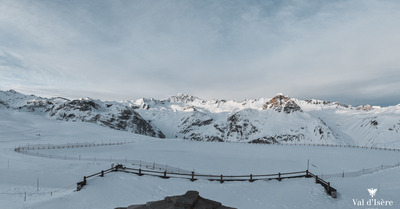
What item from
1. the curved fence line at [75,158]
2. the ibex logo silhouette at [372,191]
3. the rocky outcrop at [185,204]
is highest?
the rocky outcrop at [185,204]

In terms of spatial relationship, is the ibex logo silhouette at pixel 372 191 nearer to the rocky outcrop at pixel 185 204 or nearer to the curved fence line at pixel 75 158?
the rocky outcrop at pixel 185 204

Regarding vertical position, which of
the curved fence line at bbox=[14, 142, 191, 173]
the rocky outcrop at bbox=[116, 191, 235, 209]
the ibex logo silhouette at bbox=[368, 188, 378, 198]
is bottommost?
the curved fence line at bbox=[14, 142, 191, 173]

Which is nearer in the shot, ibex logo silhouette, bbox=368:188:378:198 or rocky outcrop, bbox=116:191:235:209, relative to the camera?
rocky outcrop, bbox=116:191:235:209

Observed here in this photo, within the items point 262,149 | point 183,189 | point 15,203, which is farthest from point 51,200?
point 262,149

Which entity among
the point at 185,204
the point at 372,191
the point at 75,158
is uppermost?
the point at 185,204

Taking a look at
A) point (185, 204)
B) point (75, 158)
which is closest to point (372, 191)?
point (185, 204)

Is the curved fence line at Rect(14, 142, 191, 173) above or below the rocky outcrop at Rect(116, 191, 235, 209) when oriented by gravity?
below

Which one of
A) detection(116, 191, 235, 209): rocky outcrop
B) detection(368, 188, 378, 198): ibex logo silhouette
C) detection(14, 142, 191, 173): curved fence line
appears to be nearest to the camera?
detection(116, 191, 235, 209): rocky outcrop

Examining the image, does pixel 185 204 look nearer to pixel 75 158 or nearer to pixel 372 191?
pixel 372 191

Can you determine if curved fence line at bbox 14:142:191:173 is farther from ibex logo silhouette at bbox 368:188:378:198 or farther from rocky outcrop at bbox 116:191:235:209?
rocky outcrop at bbox 116:191:235:209

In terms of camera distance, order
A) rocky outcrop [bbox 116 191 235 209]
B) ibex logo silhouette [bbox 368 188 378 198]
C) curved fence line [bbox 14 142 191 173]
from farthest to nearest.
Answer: curved fence line [bbox 14 142 191 173] < ibex logo silhouette [bbox 368 188 378 198] < rocky outcrop [bbox 116 191 235 209]

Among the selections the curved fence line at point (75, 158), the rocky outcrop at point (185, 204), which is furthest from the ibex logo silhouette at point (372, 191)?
the curved fence line at point (75, 158)

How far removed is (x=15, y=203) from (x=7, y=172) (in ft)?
62.0

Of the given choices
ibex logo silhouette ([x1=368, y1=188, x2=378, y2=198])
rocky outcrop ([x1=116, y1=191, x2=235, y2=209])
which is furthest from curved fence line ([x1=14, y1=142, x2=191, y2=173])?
rocky outcrop ([x1=116, y1=191, x2=235, y2=209])
